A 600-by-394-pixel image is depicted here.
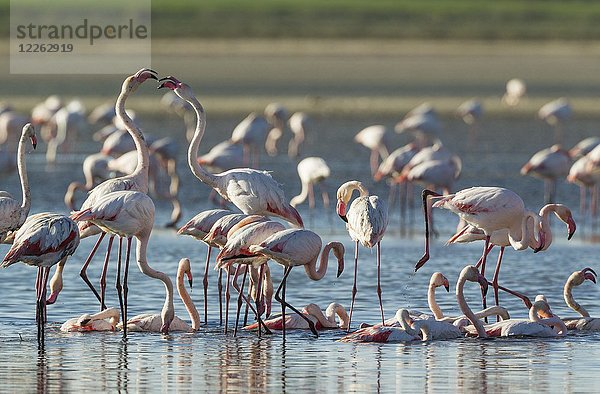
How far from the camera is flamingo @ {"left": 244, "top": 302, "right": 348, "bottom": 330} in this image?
911cm

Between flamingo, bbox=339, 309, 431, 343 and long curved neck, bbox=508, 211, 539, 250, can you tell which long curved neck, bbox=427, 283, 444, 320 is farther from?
long curved neck, bbox=508, 211, 539, 250

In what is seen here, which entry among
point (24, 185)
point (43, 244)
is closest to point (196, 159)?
point (24, 185)

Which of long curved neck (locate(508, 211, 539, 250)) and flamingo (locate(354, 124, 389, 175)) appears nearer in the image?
long curved neck (locate(508, 211, 539, 250))

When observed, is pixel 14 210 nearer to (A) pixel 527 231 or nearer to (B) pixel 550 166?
(A) pixel 527 231

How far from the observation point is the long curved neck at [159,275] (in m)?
8.83

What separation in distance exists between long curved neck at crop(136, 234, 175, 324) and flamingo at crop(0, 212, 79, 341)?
2.00 ft

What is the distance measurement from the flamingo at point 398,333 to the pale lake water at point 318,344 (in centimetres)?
7

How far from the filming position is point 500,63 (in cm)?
4131

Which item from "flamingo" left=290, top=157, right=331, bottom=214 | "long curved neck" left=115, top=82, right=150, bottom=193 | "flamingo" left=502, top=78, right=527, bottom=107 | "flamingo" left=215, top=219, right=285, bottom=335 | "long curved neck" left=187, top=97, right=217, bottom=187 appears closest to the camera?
"flamingo" left=215, top=219, right=285, bottom=335

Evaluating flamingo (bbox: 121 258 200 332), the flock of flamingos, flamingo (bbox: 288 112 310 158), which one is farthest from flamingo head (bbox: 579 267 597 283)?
flamingo (bbox: 288 112 310 158)

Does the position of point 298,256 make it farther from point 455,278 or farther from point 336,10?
point 336,10

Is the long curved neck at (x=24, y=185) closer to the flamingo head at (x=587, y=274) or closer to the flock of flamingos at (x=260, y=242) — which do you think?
the flock of flamingos at (x=260, y=242)

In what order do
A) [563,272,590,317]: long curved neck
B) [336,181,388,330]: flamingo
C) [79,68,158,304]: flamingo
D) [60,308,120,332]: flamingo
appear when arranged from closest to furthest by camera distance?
[60,308,120,332]: flamingo < [336,181,388,330]: flamingo < [563,272,590,317]: long curved neck < [79,68,158,304]: flamingo

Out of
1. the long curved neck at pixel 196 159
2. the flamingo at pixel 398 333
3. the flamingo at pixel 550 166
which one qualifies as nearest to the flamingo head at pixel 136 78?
the long curved neck at pixel 196 159
